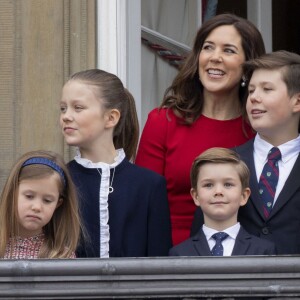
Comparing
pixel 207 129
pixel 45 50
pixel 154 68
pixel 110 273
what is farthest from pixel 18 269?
pixel 154 68

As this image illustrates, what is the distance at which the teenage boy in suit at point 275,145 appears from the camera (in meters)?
5.40

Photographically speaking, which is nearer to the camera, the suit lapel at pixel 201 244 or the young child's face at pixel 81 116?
the suit lapel at pixel 201 244

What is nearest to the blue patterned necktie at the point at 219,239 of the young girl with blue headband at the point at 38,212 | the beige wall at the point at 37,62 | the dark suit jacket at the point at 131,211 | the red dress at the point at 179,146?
the dark suit jacket at the point at 131,211

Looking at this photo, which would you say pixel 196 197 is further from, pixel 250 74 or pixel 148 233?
pixel 250 74

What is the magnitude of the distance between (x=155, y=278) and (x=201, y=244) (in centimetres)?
106

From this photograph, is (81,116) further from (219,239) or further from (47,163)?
(219,239)

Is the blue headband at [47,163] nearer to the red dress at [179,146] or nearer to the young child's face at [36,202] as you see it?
the young child's face at [36,202]

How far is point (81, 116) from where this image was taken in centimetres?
551

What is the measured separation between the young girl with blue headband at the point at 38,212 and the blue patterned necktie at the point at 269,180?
75 cm

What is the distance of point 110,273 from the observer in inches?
167

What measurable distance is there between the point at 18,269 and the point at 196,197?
1.33 m

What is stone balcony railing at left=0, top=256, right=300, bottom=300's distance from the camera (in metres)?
4.23

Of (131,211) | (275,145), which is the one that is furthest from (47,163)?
(275,145)

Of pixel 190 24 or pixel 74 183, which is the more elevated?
pixel 190 24
